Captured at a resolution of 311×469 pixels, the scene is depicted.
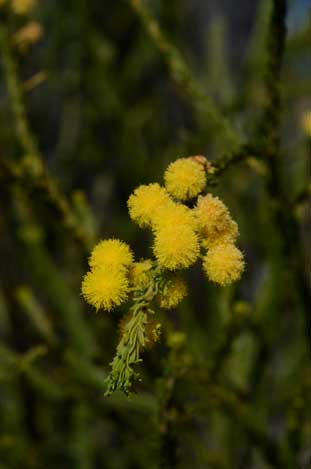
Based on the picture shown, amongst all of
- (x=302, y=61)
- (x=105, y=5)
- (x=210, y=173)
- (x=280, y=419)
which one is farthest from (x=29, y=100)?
(x=210, y=173)

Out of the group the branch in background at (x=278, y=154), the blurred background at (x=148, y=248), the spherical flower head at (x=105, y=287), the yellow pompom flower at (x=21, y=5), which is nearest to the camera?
the spherical flower head at (x=105, y=287)

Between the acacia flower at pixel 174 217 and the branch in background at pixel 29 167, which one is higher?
the branch in background at pixel 29 167

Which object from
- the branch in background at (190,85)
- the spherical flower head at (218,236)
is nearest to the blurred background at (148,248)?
the branch in background at (190,85)

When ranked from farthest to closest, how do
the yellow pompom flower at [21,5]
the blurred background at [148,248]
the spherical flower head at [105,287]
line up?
the yellow pompom flower at [21,5]
the blurred background at [148,248]
the spherical flower head at [105,287]

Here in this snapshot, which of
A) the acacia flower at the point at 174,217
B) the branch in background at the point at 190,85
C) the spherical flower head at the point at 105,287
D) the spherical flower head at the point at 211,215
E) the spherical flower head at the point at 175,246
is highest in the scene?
the branch in background at the point at 190,85

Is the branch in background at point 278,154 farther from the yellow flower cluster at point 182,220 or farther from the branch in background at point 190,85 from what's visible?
the yellow flower cluster at point 182,220
